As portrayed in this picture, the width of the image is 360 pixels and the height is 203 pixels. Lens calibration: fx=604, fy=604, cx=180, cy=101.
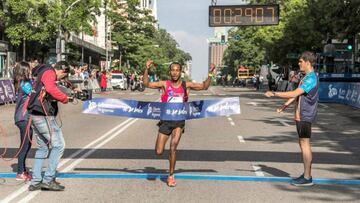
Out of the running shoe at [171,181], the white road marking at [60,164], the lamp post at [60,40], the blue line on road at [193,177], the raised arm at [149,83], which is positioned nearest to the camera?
the white road marking at [60,164]

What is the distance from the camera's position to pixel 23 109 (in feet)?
30.1

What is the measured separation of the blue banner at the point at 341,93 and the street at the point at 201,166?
10.4 meters

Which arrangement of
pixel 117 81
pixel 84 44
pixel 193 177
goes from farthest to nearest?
pixel 84 44 → pixel 117 81 → pixel 193 177

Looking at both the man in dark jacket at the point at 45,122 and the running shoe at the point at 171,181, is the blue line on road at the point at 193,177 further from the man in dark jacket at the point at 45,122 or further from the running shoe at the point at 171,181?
the man in dark jacket at the point at 45,122

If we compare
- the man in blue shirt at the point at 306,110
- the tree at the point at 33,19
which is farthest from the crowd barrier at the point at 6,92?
the man in blue shirt at the point at 306,110

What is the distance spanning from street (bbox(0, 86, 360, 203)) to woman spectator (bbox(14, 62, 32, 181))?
0.83 feet

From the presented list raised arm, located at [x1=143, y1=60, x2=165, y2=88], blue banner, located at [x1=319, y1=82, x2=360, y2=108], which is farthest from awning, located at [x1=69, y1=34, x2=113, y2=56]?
raised arm, located at [x1=143, y1=60, x2=165, y2=88]

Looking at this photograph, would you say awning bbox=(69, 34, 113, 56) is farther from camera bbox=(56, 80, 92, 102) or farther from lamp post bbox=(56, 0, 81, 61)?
camera bbox=(56, 80, 92, 102)

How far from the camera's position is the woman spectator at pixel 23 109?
9039mm

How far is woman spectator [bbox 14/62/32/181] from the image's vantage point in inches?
356

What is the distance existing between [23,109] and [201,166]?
129 inches

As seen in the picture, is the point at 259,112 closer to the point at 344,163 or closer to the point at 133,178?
the point at 344,163

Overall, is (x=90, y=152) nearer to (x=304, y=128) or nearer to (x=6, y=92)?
(x=304, y=128)

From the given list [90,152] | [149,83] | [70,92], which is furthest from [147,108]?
[90,152]
